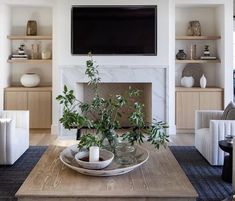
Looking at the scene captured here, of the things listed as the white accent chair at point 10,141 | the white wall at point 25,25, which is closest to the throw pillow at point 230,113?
the white accent chair at point 10,141

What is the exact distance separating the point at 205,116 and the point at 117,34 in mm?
2320

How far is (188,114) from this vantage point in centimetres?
684

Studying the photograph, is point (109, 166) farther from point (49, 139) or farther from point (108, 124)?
point (49, 139)

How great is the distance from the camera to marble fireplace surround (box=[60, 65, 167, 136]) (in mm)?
6555

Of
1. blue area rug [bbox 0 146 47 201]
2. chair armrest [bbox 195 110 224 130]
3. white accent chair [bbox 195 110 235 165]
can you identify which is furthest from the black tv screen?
white accent chair [bbox 195 110 235 165]

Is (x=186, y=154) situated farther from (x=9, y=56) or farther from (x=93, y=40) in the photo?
(x=9, y=56)

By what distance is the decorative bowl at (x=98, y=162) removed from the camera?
9.13 feet

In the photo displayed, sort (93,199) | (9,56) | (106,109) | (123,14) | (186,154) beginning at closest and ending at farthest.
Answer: (93,199) < (106,109) < (186,154) < (123,14) < (9,56)

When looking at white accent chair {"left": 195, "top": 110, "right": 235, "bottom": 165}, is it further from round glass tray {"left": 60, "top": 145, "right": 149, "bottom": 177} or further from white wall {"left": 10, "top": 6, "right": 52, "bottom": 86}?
white wall {"left": 10, "top": 6, "right": 52, "bottom": 86}

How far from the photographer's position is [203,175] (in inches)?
168

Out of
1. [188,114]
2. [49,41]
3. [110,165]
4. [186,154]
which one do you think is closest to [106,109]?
[110,165]

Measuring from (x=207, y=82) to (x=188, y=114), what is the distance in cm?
96

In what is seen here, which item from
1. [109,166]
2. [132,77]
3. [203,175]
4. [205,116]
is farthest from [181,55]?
[109,166]

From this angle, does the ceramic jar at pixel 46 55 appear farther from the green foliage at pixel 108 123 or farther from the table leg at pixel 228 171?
the table leg at pixel 228 171
